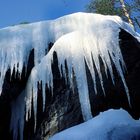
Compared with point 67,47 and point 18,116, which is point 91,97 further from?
point 18,116

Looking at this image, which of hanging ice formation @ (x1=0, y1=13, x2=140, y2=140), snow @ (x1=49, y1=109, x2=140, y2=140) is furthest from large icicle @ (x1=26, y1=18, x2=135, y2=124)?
snow @ (x1=49, y1=109, x2=140, y2=140)

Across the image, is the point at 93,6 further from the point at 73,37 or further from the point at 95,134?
the point at 95,134

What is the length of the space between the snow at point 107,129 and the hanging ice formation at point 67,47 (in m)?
0.45

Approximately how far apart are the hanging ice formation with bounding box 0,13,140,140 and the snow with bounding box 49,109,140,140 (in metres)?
0.45

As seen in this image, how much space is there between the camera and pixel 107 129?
15.4 feet

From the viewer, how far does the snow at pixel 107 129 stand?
4625 mm

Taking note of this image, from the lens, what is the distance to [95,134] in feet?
15.4

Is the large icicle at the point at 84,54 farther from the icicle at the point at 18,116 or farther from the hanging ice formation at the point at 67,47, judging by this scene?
the icicle at the point at 18,116

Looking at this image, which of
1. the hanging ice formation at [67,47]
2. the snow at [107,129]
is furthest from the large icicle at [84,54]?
the snow at [107,129]

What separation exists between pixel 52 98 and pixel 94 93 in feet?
2.28

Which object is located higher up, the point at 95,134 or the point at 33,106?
the point at 33,106

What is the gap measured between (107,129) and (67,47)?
1606mm

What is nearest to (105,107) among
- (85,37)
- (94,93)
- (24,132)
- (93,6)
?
(94,93)

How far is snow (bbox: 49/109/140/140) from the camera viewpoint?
15.2ft
